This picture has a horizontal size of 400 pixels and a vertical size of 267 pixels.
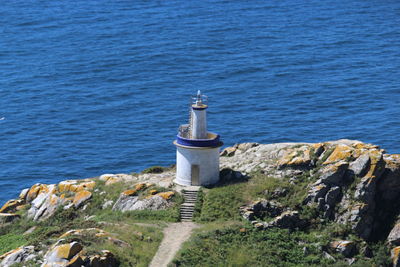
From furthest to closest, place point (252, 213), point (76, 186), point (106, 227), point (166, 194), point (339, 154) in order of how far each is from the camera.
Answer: point (76, 186) → point (339, 154) → point (166, 194) → point (252, 213) → point (106, 227)

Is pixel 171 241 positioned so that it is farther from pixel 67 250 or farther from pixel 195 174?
pixel 195 174

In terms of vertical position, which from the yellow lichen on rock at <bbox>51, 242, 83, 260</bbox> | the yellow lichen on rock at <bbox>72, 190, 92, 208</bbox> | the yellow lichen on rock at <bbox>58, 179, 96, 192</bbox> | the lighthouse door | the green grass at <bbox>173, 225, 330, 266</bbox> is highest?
the lighthouse door

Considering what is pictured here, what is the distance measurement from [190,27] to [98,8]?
2619cm

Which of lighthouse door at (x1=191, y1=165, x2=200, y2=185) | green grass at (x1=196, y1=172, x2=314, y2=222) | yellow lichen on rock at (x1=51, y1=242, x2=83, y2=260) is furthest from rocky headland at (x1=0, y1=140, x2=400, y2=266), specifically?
yellow lichen on rock at (x1=51, y1=242, x2=83, y2=260)

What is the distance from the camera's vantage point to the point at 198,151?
7938 centimetres

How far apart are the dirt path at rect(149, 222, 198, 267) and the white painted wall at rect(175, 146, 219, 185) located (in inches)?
233

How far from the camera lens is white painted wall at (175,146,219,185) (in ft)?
261

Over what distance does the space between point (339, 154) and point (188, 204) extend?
12551 millimetres

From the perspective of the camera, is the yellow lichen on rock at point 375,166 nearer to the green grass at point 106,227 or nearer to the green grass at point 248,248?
the green grass at point 248,248

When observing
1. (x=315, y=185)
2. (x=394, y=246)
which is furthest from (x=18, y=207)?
(x=394, y=246)

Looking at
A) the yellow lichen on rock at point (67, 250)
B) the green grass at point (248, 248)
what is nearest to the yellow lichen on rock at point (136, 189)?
the green grass at point (248, 248)

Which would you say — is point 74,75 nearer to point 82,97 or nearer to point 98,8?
point 82,97

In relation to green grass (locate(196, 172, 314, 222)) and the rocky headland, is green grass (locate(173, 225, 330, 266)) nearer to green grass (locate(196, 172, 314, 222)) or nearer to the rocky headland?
the rocky headland

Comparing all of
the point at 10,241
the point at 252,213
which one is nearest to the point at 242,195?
the point at 252,213
